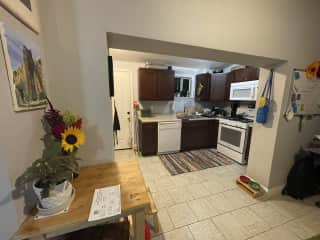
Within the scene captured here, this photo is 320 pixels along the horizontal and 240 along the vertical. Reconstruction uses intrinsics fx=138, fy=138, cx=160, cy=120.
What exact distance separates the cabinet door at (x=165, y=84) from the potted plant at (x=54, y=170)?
2.82 meters

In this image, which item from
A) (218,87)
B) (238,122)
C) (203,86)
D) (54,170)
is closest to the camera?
(54,170)

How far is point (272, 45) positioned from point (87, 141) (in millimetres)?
2052

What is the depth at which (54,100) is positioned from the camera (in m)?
0.97

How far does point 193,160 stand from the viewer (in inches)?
121

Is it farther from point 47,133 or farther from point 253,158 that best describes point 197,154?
point 47,133

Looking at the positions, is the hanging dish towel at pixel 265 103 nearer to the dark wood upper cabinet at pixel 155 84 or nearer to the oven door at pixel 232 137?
the oven door at pixel 232 137

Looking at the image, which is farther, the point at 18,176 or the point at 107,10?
the point at 107,10

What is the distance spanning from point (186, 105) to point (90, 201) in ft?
11.9

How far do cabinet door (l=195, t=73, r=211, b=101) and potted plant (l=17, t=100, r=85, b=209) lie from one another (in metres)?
3.62

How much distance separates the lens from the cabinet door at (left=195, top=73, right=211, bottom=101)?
3811 mm

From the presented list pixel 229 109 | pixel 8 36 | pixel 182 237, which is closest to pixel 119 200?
pixel 8 36

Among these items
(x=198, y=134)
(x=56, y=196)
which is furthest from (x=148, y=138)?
(x=56, y=196)

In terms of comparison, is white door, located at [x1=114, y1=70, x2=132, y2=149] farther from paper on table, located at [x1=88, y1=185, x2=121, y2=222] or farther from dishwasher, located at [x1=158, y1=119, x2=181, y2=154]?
paper on table, located at [x1=88, y1=185, x2=121, y2=222]

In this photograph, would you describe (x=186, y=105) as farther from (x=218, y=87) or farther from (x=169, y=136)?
(x=169, y=136)
